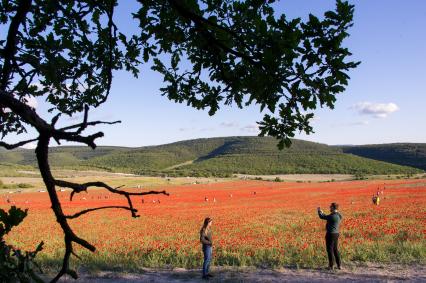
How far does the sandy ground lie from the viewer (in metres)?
10.5

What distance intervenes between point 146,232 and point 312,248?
9.00m

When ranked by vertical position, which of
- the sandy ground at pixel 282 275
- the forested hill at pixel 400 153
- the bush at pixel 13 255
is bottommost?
the sandy ground at pixel 282 275

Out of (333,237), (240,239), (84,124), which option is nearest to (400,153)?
(240,239)

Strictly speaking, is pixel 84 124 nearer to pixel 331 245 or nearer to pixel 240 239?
pixel 331 245

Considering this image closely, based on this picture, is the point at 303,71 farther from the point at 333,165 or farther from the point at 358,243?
the point at 333,165

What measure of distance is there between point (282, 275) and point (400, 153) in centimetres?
17533

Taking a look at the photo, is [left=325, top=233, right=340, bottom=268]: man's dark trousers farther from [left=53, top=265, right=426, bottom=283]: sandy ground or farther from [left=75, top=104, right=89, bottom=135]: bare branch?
[left=75, top=104, right=89, bottom=135]: bare branch

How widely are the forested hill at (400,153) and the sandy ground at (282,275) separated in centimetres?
14570

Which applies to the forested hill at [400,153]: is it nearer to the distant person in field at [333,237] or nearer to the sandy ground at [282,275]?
the sandy ground at [282,275]

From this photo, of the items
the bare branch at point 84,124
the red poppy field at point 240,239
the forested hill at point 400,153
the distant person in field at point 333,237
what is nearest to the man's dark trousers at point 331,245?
the distant person in field at point 333,237

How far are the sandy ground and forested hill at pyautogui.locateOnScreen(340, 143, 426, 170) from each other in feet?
478

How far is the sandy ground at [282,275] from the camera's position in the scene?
10477mm

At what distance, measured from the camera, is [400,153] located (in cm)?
17162

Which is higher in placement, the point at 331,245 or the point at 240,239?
the point at 331,245
